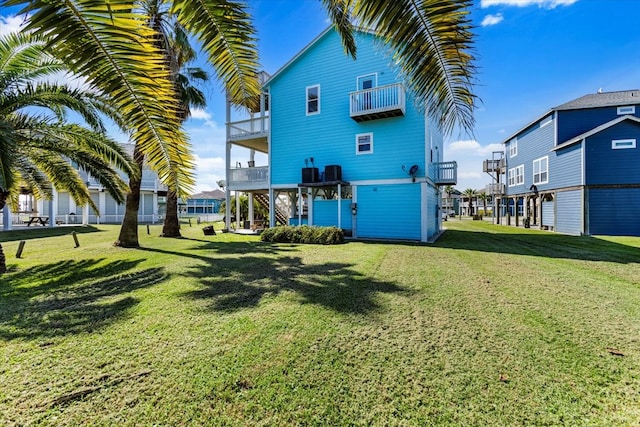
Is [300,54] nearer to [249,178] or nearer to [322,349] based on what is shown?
[249,178]

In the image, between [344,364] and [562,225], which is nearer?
[344,364]

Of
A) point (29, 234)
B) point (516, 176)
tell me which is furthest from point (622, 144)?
point (29, 234)

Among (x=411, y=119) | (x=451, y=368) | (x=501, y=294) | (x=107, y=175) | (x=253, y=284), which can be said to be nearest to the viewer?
(x=451, y=368)

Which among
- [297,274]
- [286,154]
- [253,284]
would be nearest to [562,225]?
[286,154]

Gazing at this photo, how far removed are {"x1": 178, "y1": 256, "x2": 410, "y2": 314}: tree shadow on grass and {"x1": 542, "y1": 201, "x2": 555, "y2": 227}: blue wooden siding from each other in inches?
765

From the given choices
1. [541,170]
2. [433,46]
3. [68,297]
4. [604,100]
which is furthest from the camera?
[541,170]

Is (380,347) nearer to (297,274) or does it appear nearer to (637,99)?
(297,274)

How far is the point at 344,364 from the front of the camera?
300cm

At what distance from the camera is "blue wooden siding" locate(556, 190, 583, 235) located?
16.7 m

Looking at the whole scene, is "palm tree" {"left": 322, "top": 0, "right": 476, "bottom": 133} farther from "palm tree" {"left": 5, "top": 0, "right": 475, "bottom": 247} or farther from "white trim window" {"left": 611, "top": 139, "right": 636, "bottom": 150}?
"white trim window" {"left": 611, "top": 139, "right": 636, "bottom": 150}

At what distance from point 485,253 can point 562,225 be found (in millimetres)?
13175

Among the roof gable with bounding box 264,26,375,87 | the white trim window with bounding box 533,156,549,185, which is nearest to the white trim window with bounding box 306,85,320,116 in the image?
the roof gable with bounding box 264,26,375,87

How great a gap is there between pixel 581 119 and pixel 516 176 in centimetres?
754

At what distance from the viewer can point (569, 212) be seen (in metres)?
17.7
